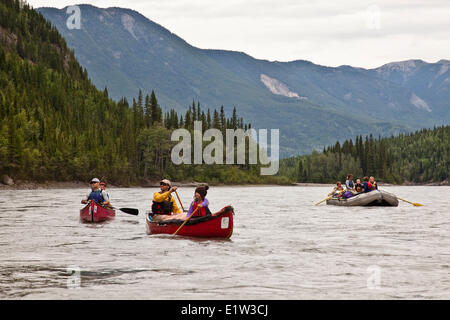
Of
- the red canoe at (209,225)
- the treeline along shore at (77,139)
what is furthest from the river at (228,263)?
the treeline along shore at (77,139)

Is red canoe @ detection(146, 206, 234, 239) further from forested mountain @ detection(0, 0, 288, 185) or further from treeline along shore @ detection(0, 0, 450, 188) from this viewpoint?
forested mountain @ detection(0, 0, 288, 185)

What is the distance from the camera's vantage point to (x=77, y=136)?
148375 mm

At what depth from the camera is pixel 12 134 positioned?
389ft

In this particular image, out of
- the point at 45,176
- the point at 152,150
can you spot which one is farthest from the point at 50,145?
the point at 152,150

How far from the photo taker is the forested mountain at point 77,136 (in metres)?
123

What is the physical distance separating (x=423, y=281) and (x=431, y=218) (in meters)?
27.8

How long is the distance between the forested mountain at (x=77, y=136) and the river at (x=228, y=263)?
9005 cm

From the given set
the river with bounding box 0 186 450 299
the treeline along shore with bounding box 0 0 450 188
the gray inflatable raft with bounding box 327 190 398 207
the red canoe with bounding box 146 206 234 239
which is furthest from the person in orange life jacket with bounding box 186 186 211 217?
the treeline along shore with bounding box 0 0 450 188

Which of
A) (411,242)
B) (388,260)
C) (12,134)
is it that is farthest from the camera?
(12,134)

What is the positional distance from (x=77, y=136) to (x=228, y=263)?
13218cm

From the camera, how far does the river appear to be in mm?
16469

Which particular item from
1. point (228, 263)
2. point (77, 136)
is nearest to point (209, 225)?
point (228, 263)

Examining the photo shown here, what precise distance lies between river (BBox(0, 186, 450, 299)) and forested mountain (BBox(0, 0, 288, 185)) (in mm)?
90049
